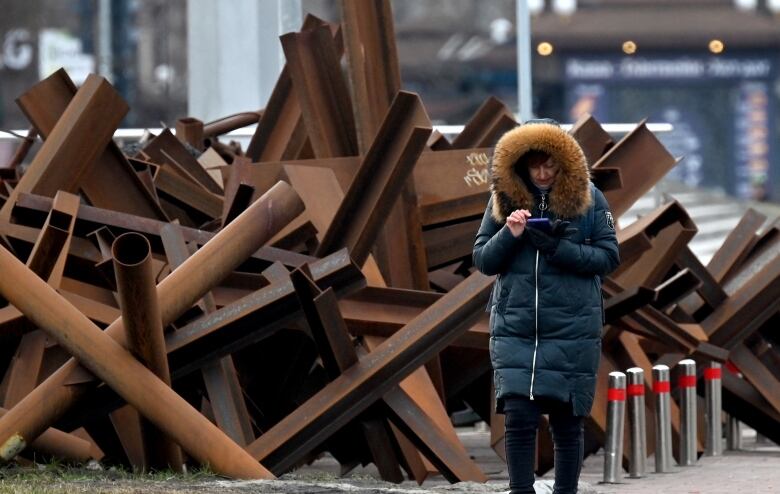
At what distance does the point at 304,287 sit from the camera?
291 inches

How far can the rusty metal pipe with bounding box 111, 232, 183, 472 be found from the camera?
262 inches

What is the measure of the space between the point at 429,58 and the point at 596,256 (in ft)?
120

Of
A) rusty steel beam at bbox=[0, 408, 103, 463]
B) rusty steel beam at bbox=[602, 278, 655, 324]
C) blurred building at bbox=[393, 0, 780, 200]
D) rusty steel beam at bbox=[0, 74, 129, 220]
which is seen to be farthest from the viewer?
blurred building at bbox=[393, 0, 780, 200]

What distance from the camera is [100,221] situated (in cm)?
851

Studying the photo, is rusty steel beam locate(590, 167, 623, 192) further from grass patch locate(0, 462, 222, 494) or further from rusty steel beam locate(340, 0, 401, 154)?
grass patch locate(0, 462, 222, 494)

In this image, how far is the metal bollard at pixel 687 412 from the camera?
32.1 feet

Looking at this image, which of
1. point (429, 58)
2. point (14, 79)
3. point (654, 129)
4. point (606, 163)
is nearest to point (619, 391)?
point (606, 163)

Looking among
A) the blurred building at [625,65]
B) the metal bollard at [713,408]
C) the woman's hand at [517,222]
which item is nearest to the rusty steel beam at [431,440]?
the woman's hand at [517,222]

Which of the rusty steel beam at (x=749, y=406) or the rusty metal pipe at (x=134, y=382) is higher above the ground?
the rusty metal pipe at (x=134, y=382)

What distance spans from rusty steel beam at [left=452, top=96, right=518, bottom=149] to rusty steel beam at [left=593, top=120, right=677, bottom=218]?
1120 mm

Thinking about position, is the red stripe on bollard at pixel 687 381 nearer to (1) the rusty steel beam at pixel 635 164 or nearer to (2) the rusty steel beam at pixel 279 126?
(1) the rusty steel beam at pixel 635 164

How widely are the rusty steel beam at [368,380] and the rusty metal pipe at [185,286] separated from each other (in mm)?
719

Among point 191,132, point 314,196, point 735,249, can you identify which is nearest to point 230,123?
point 191,132

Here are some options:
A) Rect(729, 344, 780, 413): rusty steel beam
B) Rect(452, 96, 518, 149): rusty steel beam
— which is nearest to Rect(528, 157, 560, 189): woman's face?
Rect(452, 96, 518, 149): rusty steel beam
